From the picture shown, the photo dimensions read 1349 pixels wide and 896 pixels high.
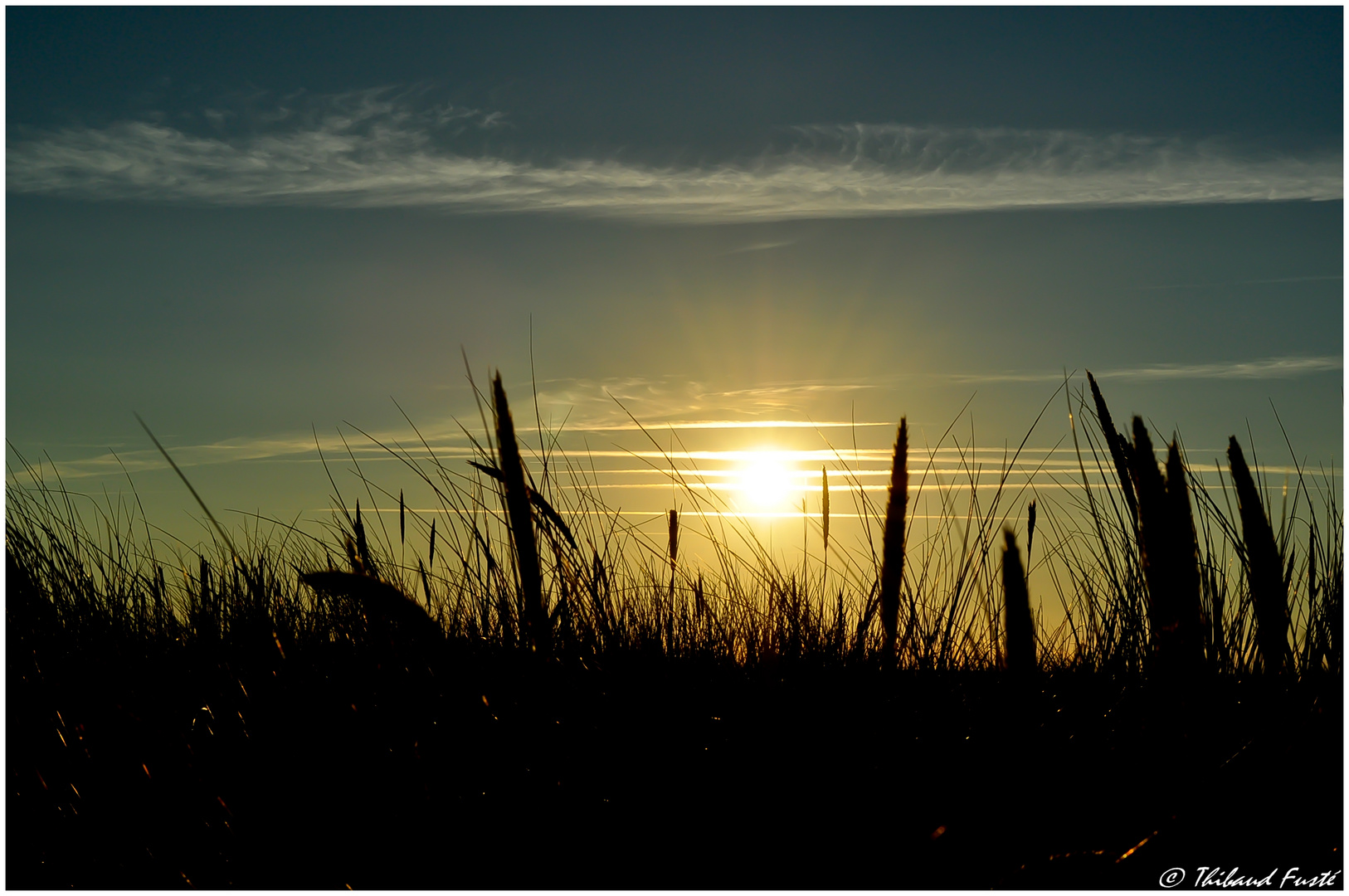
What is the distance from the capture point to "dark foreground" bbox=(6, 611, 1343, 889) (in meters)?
1.73

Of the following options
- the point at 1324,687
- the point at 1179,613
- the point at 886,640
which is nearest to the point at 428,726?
the point at 886,640

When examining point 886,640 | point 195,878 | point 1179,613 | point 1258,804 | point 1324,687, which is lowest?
point 195,878

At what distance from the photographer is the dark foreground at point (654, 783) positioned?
1731 millimetres

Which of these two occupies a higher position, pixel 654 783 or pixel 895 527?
pixel 895 527

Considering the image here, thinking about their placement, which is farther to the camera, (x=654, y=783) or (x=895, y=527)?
(x=654, y=783)

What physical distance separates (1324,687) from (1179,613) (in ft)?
3.74

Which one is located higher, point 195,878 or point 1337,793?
point 1337,793

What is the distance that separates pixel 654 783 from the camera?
78.1 inches

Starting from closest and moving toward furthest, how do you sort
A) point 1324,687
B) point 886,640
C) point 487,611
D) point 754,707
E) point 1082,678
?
point 886,640
point 1324,687
point 754,707
point 1082,678
point 487,611

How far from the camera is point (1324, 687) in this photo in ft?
6.81

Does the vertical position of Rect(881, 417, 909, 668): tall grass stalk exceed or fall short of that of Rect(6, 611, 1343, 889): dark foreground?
it exceeds it

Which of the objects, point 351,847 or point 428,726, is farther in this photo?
point 428,726

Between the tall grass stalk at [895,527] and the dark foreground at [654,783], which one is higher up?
the tall grass stalk at [895,527]

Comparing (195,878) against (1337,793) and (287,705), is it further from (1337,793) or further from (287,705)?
(1337,793)
